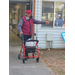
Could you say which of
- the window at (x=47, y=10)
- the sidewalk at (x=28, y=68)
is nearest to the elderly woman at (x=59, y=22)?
the window at (x=47, y=10)

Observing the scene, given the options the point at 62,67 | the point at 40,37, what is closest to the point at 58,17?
the point at 40,37

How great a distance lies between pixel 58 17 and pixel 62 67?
3589mm

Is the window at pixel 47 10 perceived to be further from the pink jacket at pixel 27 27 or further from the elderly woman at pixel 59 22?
the pink jacket at pixel 27 27

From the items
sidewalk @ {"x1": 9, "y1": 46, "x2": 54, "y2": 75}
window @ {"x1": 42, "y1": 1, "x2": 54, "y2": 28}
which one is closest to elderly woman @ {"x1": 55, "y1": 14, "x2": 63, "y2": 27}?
window @ {"x1": 42, "y1": 1, "x2": 54, "y2": 28}

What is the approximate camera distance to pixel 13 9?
10750 mm

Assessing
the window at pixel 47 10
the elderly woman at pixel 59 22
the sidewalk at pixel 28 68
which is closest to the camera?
the sidewalk at pixel 28 68

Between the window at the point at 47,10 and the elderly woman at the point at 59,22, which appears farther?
the elderly woman at the point at 59,22

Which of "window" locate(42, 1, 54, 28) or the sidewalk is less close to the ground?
"window" locate(42, 1, 54, 28)

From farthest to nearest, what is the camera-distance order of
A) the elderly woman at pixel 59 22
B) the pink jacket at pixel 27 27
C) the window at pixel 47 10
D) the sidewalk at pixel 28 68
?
1. the elderly woman at pixel 59 22
2. the window at pixel 47 10
3. the pink jacket at pixel 27 27
4. the sidewalk at pixel 28 68

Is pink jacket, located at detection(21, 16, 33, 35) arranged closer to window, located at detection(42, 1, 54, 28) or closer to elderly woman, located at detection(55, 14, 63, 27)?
window, located at detection(42, 1, 54, 28)

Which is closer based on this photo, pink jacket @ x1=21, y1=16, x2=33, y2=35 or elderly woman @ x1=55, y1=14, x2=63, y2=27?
pink jacket @ x1=21, y1=16, x2=33, y2=35

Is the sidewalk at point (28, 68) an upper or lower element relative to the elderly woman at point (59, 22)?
lower

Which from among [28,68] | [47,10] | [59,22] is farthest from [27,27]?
[59,22]
